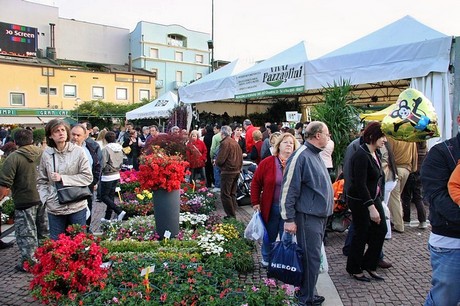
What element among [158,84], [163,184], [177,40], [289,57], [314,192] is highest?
[177,40]

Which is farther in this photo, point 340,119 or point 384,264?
point 340,119

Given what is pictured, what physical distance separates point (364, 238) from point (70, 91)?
42499 mm

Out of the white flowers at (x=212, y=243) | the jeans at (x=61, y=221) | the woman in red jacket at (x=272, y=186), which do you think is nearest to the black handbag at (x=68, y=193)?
the jeans at (x=61, y=221)

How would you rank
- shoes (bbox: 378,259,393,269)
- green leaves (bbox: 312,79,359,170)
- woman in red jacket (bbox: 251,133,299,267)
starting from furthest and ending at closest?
green leaves (bbox: 312,79,359,170), shoes (bbox: 378,259,393,269), woman in red jacket (bbox: 251,133,299,267)

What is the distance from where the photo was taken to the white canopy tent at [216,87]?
12155 mm

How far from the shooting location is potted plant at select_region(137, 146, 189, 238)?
520 cm

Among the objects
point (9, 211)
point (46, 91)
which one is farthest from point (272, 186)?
point (46, 91)

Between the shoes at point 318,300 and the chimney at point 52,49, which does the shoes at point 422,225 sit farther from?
the chimney at point 52,49

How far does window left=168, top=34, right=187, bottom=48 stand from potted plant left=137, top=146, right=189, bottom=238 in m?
55.1

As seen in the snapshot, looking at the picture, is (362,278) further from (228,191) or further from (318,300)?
(228,191)

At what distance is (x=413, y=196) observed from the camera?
668 centimetres

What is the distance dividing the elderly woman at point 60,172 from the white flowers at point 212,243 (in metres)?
1.59

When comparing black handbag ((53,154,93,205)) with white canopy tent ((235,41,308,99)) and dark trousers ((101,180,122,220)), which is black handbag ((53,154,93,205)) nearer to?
dark trousers ((101,180,122,220))

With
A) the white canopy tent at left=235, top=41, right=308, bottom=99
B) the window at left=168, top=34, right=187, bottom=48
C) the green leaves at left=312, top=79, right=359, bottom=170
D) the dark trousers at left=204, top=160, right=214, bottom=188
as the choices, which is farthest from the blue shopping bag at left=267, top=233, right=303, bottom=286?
the window at left=168, top=34, right=187, bottom=48
